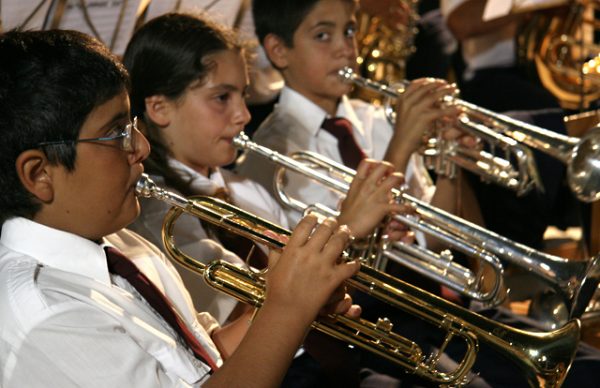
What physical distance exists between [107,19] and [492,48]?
1.94m

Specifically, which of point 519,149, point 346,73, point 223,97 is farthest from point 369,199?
point 346,73

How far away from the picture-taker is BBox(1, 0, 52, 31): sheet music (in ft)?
7.25

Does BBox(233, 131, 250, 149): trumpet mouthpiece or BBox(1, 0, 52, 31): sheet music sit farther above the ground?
BBox(1, 0, 52, 31): sheet music

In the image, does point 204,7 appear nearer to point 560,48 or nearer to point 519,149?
point 519,149

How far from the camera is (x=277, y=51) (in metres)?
2.78

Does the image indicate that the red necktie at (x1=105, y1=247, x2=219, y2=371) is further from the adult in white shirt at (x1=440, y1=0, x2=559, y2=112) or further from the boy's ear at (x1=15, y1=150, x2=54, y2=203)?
the adult in white shirt at (x1=440, y1=0, x2=559, y2=112)

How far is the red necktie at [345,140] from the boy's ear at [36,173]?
1.31 meters

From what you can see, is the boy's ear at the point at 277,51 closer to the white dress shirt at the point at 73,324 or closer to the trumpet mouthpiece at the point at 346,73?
the trumpet mouthpiece at the point at 346,73

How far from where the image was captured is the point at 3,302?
4.35 feet

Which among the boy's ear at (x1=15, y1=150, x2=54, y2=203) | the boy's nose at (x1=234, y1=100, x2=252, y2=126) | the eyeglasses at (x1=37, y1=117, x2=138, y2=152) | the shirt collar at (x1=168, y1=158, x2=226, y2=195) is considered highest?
the boy's nose at (x1=234, y1=100, x2=252, y2=126)

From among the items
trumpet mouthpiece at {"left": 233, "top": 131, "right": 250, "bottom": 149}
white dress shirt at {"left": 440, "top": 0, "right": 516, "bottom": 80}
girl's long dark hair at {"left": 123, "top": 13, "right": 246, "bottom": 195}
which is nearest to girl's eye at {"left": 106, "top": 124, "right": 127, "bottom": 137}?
girl's long dark hair at {"left": 123, "top": 13, "right": 246, "bottom": 195}

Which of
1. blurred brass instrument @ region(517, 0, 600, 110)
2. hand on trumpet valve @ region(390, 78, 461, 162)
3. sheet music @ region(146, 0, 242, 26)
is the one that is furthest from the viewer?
blurred brass instrument @ region(517, 0, 600, 110)

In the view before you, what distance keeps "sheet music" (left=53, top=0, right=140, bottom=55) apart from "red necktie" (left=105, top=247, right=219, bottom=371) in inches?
38.7

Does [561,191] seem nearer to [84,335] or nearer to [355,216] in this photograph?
[355,216]
